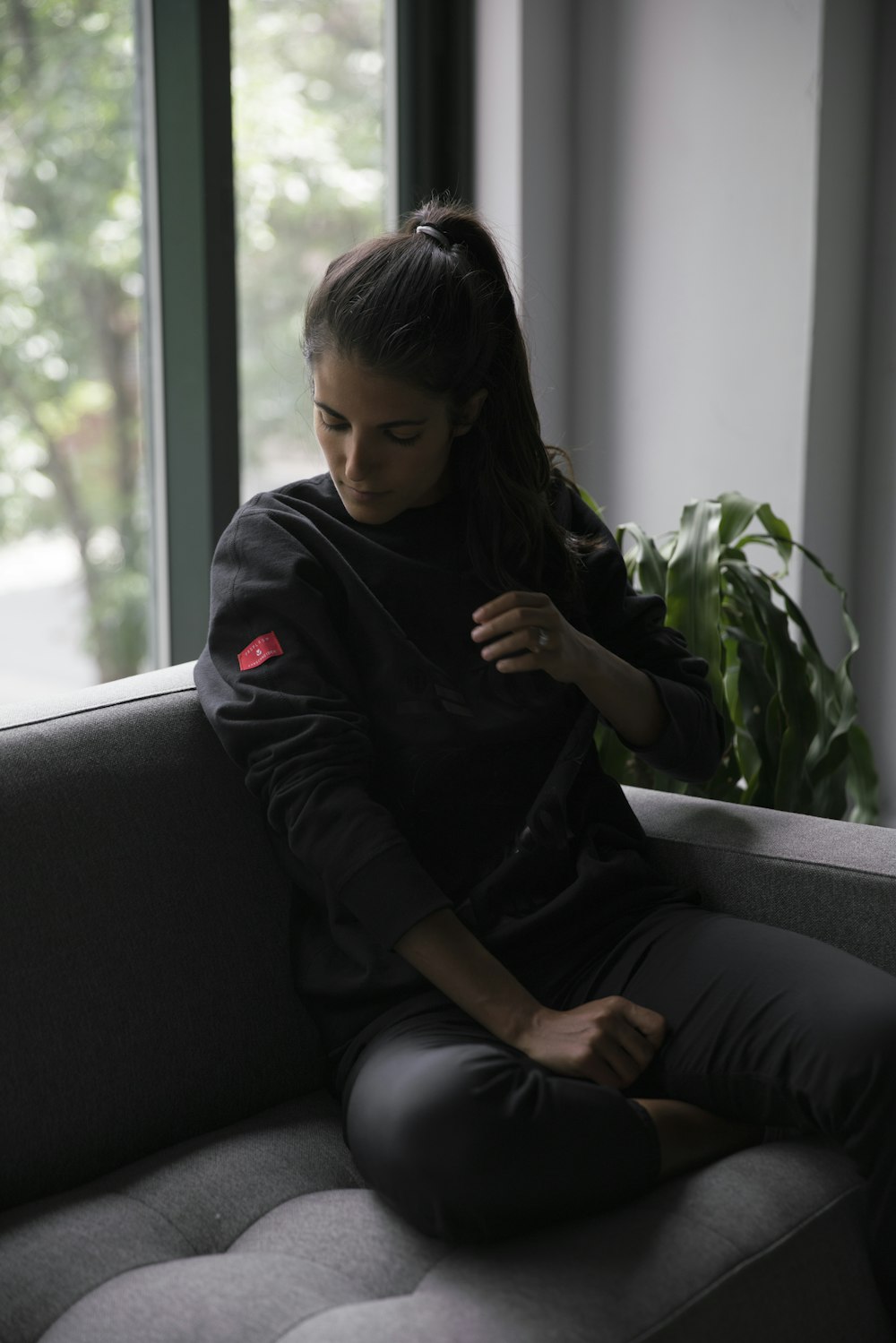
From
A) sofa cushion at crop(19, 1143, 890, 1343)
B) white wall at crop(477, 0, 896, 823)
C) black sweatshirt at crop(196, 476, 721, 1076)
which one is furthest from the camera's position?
white wall at crop(477, 0, 896, 823)

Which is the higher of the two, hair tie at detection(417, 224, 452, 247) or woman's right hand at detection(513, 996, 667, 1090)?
hair tie at detection(417, 224, 452, 247)

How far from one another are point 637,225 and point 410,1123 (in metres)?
1.94

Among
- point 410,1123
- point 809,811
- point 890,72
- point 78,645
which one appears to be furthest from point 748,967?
point 890,72

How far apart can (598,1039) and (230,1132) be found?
1.23 ft

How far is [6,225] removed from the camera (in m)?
2.18

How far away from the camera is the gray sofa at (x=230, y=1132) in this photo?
1019 millimetres

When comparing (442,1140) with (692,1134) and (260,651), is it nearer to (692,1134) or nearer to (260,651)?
(692,1134)

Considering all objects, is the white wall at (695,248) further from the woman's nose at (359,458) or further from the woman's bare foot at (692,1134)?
the woman's bare foot at (692,1134)

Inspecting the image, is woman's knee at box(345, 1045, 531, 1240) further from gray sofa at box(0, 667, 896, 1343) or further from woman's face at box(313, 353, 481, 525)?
woman's face at box(313, 353, 481, 525)

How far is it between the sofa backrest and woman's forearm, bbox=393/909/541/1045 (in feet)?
0.74

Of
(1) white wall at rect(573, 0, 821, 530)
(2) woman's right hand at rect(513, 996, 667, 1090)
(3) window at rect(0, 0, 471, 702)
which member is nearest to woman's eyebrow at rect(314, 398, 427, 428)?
(2) woman's right hand at rect(513, 996, 667, 1090)

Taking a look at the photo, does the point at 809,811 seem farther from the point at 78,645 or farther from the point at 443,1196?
the point at 78,645

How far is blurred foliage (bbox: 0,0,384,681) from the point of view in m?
2.19

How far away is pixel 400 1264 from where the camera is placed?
42.5 inches
